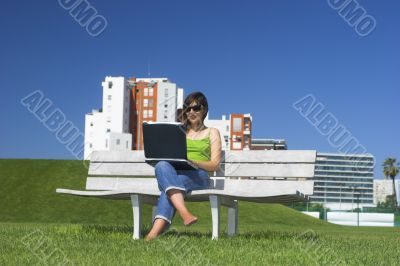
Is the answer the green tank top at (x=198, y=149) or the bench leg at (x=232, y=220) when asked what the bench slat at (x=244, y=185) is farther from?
the green tank top at (x=198, y=149)

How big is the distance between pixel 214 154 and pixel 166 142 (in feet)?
2.67

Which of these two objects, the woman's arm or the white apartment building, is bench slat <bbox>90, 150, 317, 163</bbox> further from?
the white apartment building

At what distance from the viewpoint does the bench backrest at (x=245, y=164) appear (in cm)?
884

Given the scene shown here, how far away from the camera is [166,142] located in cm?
745

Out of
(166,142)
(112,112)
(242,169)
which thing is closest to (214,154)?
(166,142)

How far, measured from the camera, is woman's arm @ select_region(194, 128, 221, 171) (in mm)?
7777

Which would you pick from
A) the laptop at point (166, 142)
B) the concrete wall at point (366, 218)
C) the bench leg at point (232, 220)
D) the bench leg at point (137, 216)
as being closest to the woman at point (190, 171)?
the laptop at point (166, 142)

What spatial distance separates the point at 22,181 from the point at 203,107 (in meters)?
25.7

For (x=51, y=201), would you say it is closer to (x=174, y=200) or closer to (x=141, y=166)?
(x=141, y=166)

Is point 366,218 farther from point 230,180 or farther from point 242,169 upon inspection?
point 230,180

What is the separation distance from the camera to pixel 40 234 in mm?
8359

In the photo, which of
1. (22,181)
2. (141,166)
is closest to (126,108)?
(22,181)

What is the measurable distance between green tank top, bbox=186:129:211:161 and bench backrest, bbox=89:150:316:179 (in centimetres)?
122

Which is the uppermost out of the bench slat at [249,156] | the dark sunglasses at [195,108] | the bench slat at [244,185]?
the dark sunglasses at [195,108]
